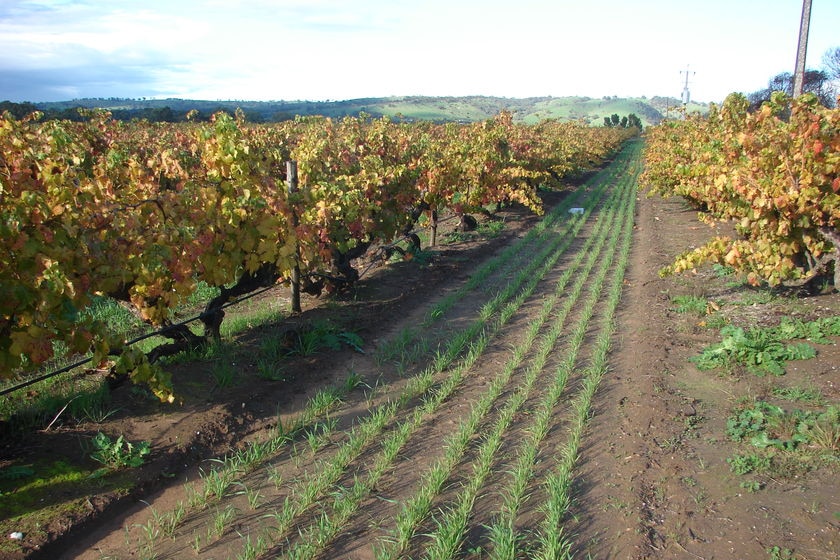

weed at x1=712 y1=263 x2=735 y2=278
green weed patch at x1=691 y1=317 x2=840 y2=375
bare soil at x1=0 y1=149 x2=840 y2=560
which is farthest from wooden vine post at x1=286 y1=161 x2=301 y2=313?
weed at x1=712 y1=263 x2=735 y2=278

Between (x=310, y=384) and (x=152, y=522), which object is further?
(x=310, y=384)

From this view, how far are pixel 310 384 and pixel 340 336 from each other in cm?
116

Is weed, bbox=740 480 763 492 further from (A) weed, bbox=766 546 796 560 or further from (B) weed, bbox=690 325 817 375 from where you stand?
(B) weed, bbox=690 325 817 375

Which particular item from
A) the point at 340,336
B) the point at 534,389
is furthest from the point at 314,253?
the point at 534,389

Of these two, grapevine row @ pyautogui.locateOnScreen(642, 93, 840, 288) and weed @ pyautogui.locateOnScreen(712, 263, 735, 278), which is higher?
grapevine row @ pyautogui.locateOnScreen(642, 93, 840, 288)

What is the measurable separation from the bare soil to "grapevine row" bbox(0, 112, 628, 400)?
697mm

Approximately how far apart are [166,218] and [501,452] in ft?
11.8

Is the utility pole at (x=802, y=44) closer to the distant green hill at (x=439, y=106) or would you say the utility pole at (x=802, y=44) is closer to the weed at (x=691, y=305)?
the weed at (x=691, y=305)

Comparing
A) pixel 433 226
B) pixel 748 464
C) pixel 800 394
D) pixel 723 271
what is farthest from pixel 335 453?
pixel 433 226

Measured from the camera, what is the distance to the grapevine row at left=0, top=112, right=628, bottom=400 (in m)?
3.91

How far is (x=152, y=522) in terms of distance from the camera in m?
3.90

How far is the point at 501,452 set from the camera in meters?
4.77

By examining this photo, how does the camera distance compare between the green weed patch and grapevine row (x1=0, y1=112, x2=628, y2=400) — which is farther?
the green weed patch

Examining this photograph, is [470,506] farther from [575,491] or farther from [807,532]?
[807,532]
